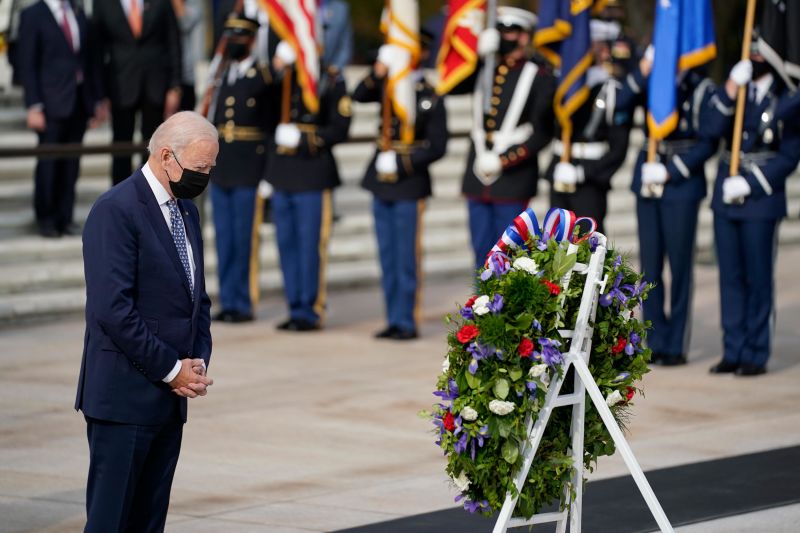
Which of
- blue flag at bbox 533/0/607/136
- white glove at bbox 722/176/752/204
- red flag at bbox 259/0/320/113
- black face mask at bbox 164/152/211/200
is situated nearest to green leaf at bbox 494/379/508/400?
black face mask at bbox 164/152/211/200

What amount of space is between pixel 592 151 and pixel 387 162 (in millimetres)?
1444

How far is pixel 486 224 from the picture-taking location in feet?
37.8

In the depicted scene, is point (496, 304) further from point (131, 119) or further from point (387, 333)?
point (131, 119)

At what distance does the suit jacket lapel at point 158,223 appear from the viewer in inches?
203

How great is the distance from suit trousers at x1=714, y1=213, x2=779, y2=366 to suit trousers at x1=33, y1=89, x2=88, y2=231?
5.41 m

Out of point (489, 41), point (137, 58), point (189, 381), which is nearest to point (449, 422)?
point (189, 381)

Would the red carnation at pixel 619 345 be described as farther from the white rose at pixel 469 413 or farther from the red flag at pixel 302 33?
the red flag at pixel 302 33

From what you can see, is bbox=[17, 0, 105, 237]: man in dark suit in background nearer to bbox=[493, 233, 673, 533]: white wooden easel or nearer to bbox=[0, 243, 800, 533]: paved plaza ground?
bbox=[0, 243, 800, 533]: paved plaza ground

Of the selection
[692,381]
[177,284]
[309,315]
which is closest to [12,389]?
[309,315]

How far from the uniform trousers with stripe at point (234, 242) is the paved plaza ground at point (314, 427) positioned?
0.28 metres

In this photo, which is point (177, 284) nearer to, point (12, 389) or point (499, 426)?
point (499, 426)

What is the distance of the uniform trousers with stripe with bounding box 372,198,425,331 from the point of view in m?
11.6

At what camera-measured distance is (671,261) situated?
10719 millimetres

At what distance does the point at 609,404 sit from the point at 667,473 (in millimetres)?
2019
